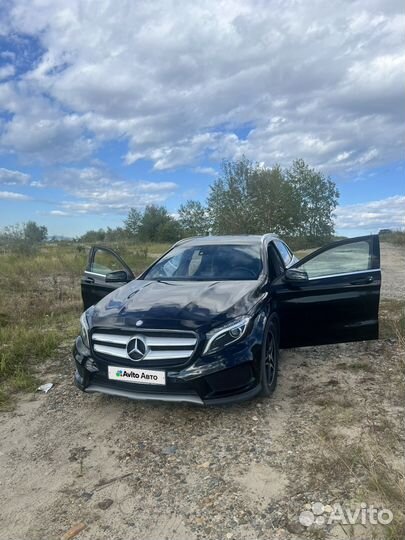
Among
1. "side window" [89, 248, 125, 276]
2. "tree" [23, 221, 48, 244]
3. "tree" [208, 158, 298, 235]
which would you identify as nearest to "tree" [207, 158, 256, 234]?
"tree" [208, 158, 298, 235]

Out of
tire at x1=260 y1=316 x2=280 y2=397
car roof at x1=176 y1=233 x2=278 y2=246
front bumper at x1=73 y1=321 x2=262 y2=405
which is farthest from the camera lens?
car roof at x1=176 y1=233 x2=278 y2=246

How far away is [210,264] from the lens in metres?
4.75

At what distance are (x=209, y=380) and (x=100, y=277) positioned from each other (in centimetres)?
258

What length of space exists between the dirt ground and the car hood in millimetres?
860

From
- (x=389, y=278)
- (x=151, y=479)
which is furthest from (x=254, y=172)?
(x=151, y=479)

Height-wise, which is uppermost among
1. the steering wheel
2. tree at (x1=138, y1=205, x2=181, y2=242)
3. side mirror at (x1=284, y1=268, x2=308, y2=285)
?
tree at (x1=138, y1=205, x2=181, y2=242)

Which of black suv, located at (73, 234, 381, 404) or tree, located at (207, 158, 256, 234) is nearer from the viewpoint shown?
black suv, located at (73, 234, 381, 404)

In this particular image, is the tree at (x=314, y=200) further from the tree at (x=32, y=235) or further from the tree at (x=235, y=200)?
the tree at (x=32, y=235)

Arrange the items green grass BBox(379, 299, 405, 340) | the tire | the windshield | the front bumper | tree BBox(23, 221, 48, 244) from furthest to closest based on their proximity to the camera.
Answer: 1. tree BBox(23, 221, 48, 244)
2. green grass BBox(379, 299, 405, 340)
3. the windshield
4. the tire
5. the front bumper

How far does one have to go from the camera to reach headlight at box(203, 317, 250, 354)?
3162 mm

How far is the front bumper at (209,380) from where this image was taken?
122 inches

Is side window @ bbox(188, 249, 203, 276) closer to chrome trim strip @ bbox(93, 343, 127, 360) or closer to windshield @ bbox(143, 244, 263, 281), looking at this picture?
windshield @ bbox(143, 244, 263, 281)

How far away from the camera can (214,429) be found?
324 centimetres

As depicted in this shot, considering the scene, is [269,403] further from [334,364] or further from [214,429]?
[334,364]
